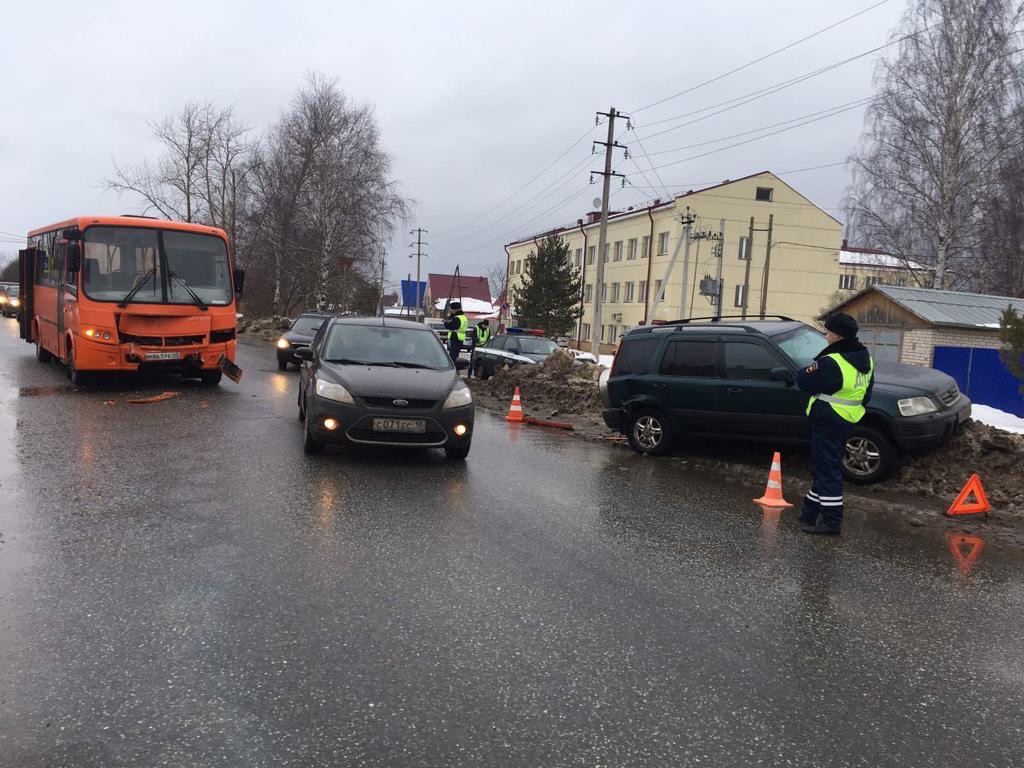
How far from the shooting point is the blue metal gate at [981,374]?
19.1 m

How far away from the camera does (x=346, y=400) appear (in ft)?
26.5

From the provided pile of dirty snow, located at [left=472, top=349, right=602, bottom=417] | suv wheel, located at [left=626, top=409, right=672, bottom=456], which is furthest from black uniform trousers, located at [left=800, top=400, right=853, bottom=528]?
pile of dirty snow, located at [left=472, top=349, right=602, bottom=417]

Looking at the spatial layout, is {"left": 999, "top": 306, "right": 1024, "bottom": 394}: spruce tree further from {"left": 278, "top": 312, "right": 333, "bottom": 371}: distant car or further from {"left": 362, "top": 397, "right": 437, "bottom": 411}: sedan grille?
{"left": 278, "top": 312, "right": 333, "bottom": 371}: distant car

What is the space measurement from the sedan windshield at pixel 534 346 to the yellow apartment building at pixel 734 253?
2801cm

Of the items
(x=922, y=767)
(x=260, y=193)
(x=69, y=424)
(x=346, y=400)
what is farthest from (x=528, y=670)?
(x=260, y=193)

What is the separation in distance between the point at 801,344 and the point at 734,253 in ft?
141

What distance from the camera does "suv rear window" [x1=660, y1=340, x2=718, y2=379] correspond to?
944cm

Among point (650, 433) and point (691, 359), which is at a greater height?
point (691, 359)

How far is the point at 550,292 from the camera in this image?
48344 mm

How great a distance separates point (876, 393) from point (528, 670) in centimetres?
587

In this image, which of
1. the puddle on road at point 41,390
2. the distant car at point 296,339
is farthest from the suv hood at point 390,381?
the distant car at point 296,339

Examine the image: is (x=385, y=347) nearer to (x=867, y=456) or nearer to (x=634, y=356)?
(x=634, y=356)

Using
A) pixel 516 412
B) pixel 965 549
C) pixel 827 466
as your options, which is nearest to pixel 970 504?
pixel 965 549

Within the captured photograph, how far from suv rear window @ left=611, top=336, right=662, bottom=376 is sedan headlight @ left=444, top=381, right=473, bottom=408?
2.63 metres
